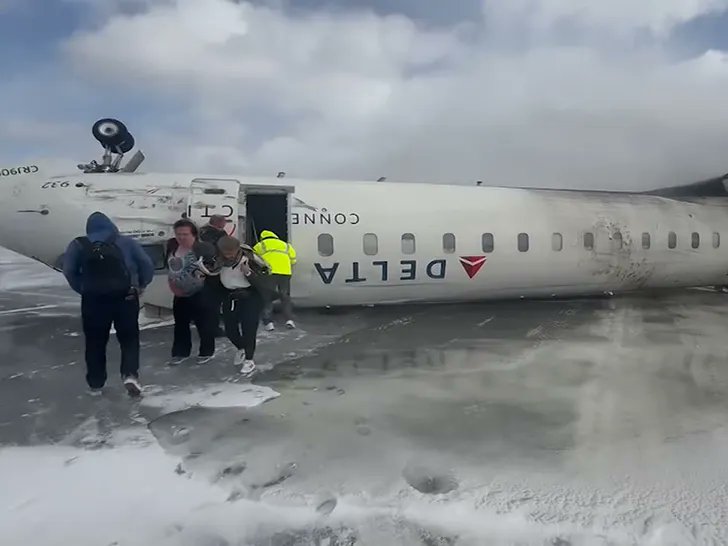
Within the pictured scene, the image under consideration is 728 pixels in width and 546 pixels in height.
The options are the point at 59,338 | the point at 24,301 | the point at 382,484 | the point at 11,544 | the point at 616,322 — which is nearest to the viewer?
the point at 11,544

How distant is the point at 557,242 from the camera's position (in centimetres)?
1107

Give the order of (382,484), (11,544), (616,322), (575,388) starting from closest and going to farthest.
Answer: (11,544) → (382,484) → (575,388) → (616,322)

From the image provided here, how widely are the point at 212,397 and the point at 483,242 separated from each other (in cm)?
630

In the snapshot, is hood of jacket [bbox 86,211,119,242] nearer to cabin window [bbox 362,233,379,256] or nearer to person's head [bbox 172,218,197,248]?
person's head [bbox 172,218,197,248]

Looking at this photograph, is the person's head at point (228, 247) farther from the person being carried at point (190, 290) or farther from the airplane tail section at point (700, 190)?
the airplane tail section at point (700, 190)

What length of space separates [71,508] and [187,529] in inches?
31.6

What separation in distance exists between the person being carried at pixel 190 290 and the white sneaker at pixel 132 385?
4.28 feet

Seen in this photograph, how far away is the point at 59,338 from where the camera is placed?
8734 millimetres

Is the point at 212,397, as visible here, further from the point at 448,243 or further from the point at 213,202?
the point at 448,243

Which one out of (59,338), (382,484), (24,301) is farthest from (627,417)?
(24,301)

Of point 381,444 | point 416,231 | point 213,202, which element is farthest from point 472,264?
point 381,444

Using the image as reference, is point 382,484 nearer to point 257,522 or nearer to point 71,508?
point 257,522

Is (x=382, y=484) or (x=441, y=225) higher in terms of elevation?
(x=441, y=225)

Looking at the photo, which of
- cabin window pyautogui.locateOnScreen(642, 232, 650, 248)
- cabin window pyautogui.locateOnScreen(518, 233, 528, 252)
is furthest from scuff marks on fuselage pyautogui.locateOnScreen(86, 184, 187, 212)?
cabin window pyautogui.locateOnScreen(642, 232, 650, 248)
